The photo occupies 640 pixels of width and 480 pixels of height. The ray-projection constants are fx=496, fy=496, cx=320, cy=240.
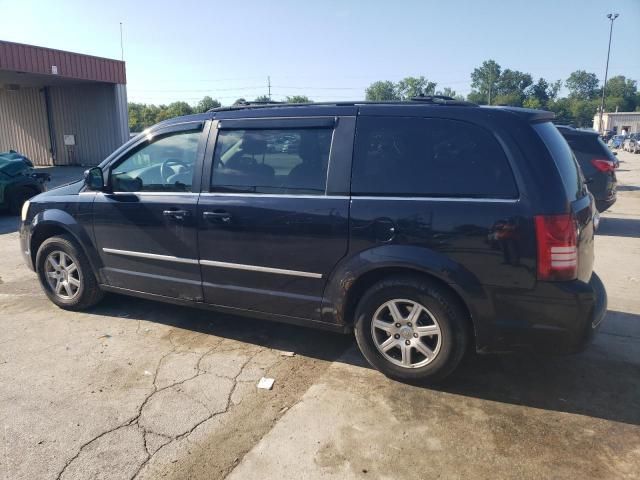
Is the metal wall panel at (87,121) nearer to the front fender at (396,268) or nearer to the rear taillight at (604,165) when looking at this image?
the rear taillight at (604,165)

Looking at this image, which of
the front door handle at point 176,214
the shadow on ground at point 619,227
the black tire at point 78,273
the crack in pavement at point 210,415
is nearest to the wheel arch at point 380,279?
the crack in pavement at point 210,415

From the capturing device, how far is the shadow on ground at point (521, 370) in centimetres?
329

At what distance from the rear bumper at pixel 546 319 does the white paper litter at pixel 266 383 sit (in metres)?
1.48

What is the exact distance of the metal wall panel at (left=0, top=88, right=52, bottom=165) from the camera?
25938 mm

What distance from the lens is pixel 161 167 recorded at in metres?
4.36

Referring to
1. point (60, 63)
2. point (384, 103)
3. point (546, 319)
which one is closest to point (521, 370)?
point (546, 319)

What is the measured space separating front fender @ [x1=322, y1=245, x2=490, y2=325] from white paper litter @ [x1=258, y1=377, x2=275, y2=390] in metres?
0.63

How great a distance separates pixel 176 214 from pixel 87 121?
2362 centimetres

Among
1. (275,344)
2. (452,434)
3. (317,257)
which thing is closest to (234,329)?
(275,344)

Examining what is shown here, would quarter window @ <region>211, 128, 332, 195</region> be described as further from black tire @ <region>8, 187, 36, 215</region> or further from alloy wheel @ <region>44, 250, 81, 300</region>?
black tire @ <region>8, 187, 36, 215</region>

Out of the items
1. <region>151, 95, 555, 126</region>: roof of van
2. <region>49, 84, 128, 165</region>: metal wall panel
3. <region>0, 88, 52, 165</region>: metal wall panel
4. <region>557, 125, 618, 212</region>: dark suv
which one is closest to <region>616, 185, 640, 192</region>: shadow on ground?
<region>557, 125, 618, 212</region>: dark suv

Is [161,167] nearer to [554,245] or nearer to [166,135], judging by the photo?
[166,135]

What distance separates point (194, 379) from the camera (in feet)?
11.9

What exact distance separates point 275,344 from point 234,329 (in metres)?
0.52
